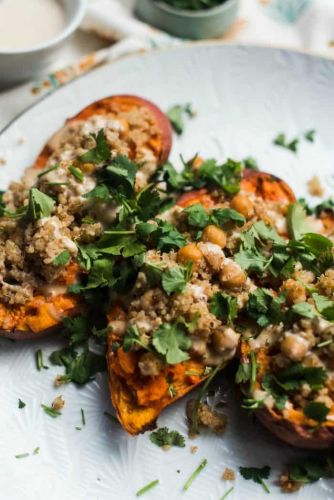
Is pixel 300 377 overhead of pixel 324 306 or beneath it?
beneath

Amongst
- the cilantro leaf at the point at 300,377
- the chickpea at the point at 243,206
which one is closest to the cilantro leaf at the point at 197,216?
the chickpea at the point at 243,206

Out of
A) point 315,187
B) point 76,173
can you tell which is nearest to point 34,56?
point 76,173

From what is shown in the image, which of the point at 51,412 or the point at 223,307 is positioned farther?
the point at 51,412

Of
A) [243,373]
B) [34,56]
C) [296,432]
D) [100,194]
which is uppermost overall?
[34,56]

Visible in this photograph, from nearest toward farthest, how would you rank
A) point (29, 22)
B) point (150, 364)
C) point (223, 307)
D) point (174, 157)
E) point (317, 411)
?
point (317, 411)
point (150, 364)
point (223, 307)
point (174, 157)
point (29, 22)

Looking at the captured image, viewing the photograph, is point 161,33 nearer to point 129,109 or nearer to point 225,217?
point 129,109

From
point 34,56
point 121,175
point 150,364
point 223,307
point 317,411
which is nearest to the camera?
point 317,411

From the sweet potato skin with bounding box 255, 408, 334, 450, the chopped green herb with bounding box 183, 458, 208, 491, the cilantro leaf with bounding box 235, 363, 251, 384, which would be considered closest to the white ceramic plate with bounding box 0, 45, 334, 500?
the chopped green herb with bounding box 183, 458, 208, 491
